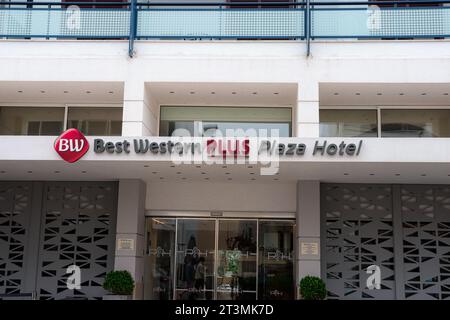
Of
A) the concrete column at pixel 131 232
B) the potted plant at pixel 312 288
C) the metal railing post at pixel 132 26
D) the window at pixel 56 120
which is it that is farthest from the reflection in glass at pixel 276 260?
the metal railing post at pixel 132 26

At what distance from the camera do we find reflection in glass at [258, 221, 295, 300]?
15.7 metres

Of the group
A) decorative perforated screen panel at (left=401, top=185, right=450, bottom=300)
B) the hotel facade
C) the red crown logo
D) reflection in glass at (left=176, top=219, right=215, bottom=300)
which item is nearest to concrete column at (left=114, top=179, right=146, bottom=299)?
the hotel facade

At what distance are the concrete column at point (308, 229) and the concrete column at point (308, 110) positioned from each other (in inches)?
65.6

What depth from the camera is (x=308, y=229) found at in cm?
1496

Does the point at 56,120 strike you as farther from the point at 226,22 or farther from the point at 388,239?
the point at 388,239

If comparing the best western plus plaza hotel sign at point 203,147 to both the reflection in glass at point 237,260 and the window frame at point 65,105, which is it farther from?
the reflection in glass at point 237,260

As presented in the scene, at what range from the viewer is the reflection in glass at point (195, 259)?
15898 millimetres

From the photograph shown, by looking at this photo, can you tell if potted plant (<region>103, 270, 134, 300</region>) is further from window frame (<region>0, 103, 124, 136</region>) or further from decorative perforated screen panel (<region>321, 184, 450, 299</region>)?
decorative perforated screen panel (<region>321, 184, 450, 299</region>)

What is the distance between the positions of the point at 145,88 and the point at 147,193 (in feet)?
10.5

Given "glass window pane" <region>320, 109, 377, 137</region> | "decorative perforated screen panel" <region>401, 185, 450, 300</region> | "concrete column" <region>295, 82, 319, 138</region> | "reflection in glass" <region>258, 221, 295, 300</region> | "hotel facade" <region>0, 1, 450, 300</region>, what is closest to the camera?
"concrete column" <region>295, 82, 319, 138</region>

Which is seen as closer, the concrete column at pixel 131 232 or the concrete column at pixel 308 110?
the concrete column at pixel 308 110

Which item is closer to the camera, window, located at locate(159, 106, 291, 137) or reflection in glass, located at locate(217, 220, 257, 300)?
reflection in glass, located at locate(217, 220, 257, 300)

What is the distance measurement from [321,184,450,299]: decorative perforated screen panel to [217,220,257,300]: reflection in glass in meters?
2.13

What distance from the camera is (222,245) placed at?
16.0 metres
